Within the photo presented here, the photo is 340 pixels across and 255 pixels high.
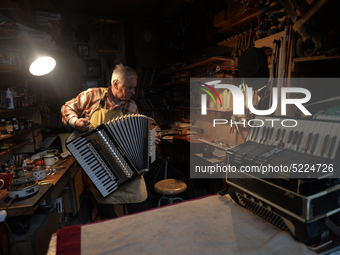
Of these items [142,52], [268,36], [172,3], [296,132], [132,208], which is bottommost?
[132,208]

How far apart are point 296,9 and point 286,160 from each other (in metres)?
1.11

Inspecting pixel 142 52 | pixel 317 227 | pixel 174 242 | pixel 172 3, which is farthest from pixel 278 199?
pixel 142 52

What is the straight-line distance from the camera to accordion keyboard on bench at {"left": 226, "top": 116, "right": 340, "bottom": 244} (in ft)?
2.85

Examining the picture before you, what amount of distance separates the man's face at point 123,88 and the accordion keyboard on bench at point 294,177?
1319 millimetres

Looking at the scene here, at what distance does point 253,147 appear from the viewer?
121cm

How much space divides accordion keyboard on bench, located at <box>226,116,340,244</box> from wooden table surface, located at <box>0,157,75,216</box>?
4.92ft

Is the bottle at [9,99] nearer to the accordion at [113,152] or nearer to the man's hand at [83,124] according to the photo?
the man's hand at [83,124]

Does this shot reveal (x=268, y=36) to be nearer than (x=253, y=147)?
No

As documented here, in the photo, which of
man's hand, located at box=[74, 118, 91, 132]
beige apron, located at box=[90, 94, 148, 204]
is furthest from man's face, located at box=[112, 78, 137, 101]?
beige apron, located at box=[90, 94, 148, 204]

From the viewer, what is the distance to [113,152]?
69.9 inches

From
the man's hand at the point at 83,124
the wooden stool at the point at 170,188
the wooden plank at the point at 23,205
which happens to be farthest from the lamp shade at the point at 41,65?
the wooden stool at the point at 170,188

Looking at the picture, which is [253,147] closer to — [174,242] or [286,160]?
[286,160]

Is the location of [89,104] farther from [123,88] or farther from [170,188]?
[170,188]

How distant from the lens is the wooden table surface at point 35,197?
1.58 meters
